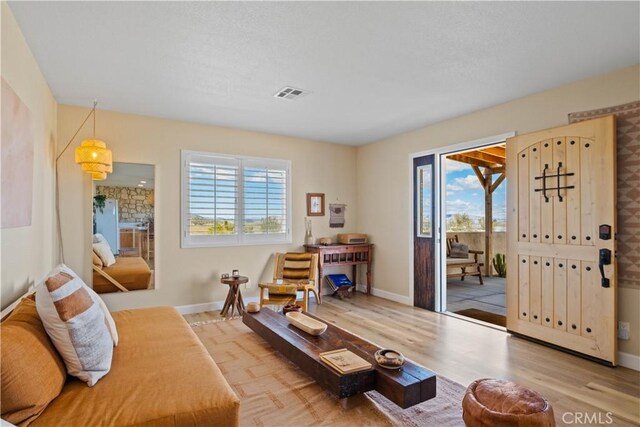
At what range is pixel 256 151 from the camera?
5043 mm

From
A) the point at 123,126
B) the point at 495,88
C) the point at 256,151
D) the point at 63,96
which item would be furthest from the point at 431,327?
the point at 63,96

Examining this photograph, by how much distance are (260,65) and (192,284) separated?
9.64ft

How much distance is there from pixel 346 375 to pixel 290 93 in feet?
8.70

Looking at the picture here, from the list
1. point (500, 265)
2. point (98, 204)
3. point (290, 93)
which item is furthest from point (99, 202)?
point (500, 265)

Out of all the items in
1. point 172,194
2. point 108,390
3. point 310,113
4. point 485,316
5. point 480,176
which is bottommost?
point 485,316

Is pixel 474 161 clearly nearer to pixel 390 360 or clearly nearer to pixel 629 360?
pixel 629 360

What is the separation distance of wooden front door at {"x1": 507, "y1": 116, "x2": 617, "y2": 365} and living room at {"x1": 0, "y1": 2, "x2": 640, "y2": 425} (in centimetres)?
17

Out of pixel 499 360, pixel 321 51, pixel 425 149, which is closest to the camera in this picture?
pixel 321 51

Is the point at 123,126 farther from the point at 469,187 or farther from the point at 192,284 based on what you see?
the point at 469,187

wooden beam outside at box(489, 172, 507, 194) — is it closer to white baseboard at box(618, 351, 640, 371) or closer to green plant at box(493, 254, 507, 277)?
green plant at box(493, 254, 507, 277)

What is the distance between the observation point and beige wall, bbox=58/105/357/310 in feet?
12.6

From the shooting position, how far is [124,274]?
4.15 m

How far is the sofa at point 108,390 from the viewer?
1.32 m

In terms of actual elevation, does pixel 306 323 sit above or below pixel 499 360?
above
